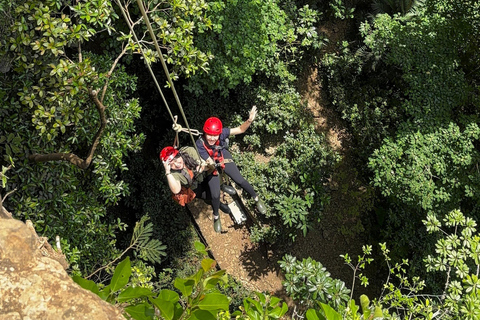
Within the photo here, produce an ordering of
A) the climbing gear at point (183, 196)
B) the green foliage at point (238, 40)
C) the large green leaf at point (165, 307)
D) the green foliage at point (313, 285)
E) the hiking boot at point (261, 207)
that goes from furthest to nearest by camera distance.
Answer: the hiking boot at point (261, 207) < the green foliage at point (238, 40) < the green foliage at point (313, 285) < the climbing gear at point (183, 196) < the large green leaf at point (165, 307)

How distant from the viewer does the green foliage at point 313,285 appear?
20.6 feet

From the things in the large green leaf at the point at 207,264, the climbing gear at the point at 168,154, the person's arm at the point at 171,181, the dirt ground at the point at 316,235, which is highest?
the large green leaf at the point at 207,264

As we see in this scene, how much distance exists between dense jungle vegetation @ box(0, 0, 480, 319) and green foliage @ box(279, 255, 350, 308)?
0.12ft

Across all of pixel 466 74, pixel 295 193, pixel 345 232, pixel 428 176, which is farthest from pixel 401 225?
pixel 466 74

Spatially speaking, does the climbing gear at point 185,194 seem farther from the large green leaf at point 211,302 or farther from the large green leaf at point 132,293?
the large green leaf at point 211,302

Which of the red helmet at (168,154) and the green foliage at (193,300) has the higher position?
the green foliage at (193,300)

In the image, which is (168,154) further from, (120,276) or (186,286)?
(186,286)

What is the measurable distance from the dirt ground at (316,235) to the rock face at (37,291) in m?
6.87

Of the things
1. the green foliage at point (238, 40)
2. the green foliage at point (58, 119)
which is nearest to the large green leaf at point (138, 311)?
the green foliage at point (58, 119)

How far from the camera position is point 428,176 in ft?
26.3

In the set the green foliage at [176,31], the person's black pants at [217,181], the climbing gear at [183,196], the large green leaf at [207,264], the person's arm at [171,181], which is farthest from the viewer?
the person's black pants at [217,181]

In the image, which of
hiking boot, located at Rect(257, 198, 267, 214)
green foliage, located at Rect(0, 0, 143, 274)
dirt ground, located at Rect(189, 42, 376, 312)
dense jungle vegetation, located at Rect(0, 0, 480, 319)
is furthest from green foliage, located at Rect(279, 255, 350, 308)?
green foliage, located at Rect(0, 0, 143, 274)

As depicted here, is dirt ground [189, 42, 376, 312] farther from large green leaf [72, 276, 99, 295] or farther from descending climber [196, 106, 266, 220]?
large green leaf [72, 276, 99, 295]

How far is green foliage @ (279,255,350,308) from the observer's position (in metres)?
6.28
